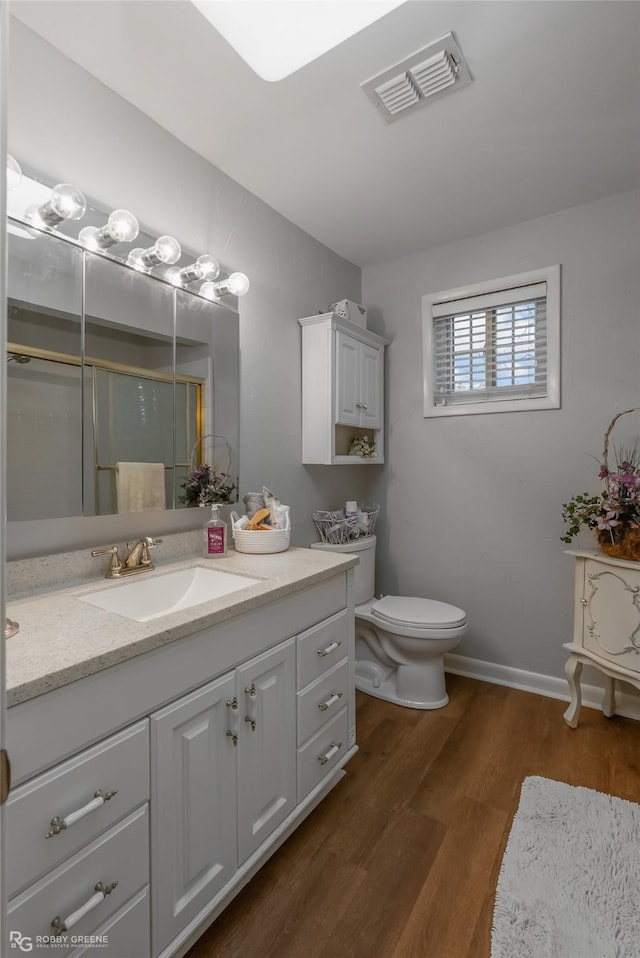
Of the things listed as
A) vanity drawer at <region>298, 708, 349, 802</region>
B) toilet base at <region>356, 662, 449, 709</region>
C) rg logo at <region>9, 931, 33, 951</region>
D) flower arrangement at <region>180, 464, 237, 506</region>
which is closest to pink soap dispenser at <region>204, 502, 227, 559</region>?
flower arrangement at <region>180, 464, 237, 506</region>

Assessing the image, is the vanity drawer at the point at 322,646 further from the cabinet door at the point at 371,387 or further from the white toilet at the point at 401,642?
the cabinet door at the point at 371,387

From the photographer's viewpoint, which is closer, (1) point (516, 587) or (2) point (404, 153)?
(2) point (404, 153)

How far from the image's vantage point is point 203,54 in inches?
55.8

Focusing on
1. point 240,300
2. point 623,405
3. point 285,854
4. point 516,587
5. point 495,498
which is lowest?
point 285,854

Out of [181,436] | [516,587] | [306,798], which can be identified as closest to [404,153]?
[181,436]

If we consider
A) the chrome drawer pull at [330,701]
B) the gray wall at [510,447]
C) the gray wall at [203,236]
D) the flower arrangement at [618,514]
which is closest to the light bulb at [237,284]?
the gray wall at [203,236]

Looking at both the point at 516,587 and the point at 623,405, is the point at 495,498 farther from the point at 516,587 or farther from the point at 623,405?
the point at 623,405

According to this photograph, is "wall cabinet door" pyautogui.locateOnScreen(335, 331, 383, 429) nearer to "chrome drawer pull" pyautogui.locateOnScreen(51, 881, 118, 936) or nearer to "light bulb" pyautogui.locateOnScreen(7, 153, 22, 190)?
"light bulb" pyautogui.locateOnScreen(7, 153, 22, 190)

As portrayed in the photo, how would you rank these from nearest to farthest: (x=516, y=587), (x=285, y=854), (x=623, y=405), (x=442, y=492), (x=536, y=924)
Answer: (x=536, y=924) → (x=285, y=854) → (x=623, y=405) → (x=516, y=587) → (x=442, y=492)

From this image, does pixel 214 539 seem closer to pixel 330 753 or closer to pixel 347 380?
pixel 330 753

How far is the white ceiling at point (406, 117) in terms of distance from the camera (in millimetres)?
1321

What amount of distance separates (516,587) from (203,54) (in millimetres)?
2605

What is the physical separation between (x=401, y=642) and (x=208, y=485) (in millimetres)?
1219

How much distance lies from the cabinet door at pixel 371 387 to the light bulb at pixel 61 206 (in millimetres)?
1587
